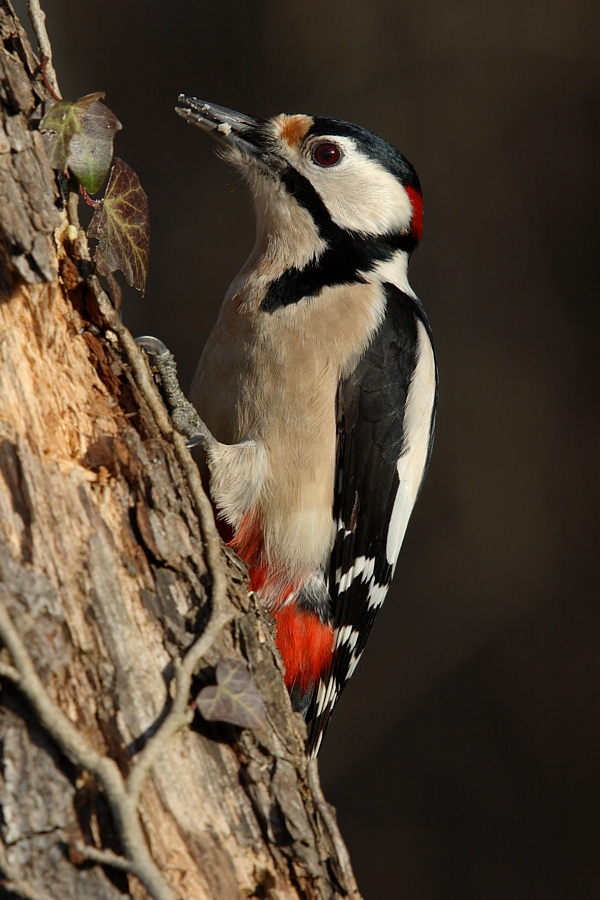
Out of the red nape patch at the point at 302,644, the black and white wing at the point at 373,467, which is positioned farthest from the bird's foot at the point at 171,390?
the red nape patch at the point at 302,644

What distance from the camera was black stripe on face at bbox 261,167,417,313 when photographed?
2215 millimetres

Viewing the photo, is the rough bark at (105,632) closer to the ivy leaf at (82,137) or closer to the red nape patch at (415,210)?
the ivy leaf at (82,137)

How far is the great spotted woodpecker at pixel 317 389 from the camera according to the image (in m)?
2.11

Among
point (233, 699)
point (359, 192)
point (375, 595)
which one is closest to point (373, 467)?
point (375, 595)

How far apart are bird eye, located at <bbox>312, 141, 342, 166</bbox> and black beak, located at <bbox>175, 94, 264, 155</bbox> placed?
156 mm

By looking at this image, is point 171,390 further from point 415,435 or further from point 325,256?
point 415,435

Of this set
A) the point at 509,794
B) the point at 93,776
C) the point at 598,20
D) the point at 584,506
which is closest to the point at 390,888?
the point at 509,794

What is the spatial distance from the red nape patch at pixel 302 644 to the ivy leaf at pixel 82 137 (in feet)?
3.71

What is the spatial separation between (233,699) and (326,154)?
1619 mm

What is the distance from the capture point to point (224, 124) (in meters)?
2.41

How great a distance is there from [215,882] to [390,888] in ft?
10.1

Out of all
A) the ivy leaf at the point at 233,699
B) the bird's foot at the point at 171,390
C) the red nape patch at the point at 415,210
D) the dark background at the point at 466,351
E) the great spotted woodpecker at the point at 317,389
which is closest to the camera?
the ivy leaf at the point at 233,699

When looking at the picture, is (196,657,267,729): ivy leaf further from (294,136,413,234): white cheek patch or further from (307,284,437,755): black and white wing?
(294,136,413,234): white cheek patch

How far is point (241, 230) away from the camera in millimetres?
4219
